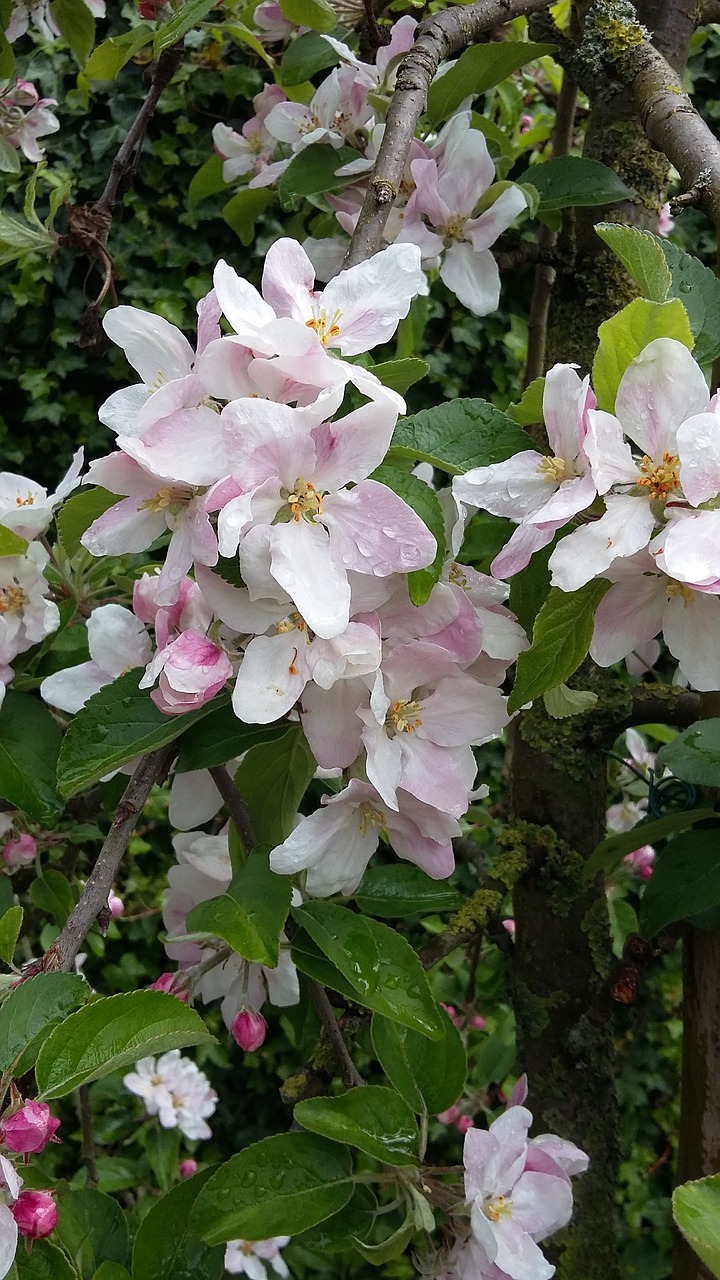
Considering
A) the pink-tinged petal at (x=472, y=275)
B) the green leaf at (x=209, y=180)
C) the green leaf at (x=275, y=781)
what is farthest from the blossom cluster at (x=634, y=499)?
the green leaf at (x=209, y=180)

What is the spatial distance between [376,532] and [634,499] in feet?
0.41

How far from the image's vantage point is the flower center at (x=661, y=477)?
1.55 ft

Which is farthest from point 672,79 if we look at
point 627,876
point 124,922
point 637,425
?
point 124,922

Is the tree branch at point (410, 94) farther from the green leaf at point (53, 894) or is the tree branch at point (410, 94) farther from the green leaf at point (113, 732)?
the green leaf at point (53, 894)

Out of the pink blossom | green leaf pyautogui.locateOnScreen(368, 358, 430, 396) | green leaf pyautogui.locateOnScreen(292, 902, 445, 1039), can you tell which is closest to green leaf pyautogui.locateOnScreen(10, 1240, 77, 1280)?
green leaf pyautogui.locateOnScreen(292, 902, 445, 1039)

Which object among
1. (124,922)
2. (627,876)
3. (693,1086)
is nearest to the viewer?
(693,1086)

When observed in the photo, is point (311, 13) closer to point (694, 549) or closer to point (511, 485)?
point (511, 485)

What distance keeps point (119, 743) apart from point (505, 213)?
0.58m

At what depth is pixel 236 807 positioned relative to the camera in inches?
28.2

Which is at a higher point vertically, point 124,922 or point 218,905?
point 218,905

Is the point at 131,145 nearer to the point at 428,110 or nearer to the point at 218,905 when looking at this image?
the point at 428,110

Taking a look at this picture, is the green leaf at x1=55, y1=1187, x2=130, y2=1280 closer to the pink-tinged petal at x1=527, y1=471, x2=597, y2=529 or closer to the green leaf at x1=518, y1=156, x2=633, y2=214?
the pink-tinged petal at x1=527, y1=471, x2=597, y2=529

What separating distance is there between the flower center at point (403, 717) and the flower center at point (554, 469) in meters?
0.15

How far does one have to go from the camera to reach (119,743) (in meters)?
0.61
